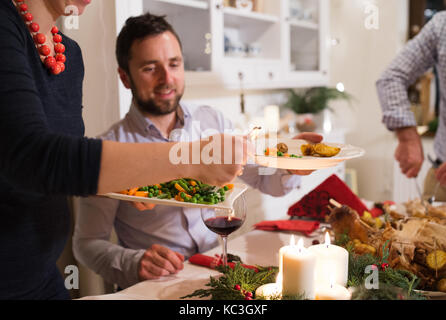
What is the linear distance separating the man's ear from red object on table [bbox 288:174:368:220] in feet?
2.29

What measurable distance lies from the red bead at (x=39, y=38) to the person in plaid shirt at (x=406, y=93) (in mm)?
1489

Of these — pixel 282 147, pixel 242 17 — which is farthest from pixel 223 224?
pixel 242 17

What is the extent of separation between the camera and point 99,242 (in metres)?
1.24

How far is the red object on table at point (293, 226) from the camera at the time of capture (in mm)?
1282

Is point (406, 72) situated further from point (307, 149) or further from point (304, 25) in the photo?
point (307, 149)

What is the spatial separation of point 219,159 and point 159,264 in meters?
0.45

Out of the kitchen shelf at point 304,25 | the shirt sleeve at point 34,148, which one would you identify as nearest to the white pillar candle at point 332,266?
the shirt sleeve at point 34,148

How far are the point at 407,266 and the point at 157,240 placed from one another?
0.80 m

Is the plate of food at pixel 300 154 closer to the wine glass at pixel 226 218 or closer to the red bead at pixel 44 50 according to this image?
the wine glass at pixel 226 218

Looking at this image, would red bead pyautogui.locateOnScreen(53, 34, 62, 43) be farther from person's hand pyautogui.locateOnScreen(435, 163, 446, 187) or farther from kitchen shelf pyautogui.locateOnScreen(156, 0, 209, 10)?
person's hand pyautogui.locateOnScreen(435, 163, 446, 187)

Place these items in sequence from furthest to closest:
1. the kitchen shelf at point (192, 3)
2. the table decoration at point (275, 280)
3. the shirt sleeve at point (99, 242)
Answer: the kitchen shelf at point (192, 3) < the shirt sleeve at point (99, 242) < the table decoration at point (275, 280)

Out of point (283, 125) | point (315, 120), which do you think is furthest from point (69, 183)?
point (315, 120)

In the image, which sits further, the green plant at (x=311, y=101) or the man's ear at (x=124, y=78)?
the green plant at (x=311, y=101)
